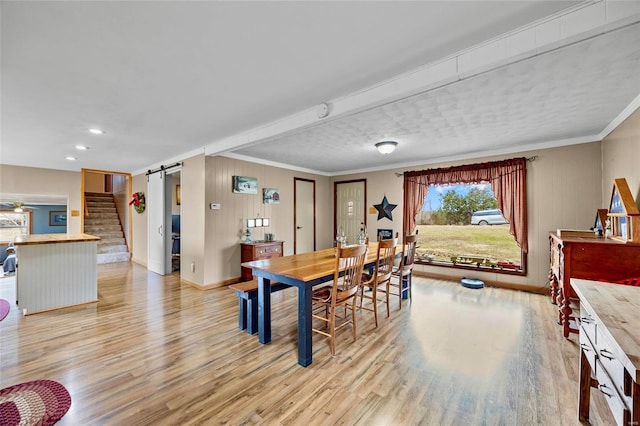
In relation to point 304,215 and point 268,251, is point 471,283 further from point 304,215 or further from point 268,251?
point 304,215

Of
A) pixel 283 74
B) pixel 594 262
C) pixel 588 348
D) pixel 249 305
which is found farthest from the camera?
pixel 249 305

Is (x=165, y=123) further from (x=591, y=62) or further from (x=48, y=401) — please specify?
(x=591, y=62)

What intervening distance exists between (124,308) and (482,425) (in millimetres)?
4215

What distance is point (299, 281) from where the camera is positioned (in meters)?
2.28

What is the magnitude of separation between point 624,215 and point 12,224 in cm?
1305

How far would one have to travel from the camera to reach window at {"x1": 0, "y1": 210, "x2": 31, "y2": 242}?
7477 millimetres

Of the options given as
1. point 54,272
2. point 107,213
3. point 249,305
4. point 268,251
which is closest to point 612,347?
point 249,305

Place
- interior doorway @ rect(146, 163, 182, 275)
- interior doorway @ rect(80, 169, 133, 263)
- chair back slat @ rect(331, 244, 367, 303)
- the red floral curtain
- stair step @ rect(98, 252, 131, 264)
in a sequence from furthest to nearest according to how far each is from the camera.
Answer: interior doorway @ rect(80, 169, 133, 263) < stair step @ rect(98, 252, 131, 264) < interior doorway @ rect(146, 163, 182, 275) < the red floral curtain < chair back slat @ rect(331, 244, 367, 303)

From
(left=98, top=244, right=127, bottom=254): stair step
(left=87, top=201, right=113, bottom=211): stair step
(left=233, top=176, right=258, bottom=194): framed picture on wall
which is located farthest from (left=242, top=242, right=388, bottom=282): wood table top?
(left=87, top=201, right=113, bottom=211): stair step

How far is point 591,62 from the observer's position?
2.01m

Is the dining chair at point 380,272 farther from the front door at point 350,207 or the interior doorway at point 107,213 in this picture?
the interior doorway at point 107,213

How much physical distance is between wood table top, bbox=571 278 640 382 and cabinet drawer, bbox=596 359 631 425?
29 centimetres

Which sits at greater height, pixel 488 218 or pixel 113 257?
pixel 488 218

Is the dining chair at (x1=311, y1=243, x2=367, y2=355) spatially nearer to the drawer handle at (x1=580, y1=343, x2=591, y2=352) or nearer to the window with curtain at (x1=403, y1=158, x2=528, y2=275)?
the drawer handle at (x1=580, y1=343, x2=591, y2=352)
